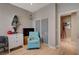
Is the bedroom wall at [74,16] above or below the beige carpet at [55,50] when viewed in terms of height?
above

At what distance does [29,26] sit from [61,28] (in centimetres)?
60

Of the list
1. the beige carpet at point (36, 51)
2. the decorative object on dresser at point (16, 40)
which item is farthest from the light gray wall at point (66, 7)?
the decorative object on dresser at point (16, 40)

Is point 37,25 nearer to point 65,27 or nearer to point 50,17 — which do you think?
point 50,17

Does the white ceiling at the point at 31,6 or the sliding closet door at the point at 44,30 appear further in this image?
the sliding closet door at the point at 44,30

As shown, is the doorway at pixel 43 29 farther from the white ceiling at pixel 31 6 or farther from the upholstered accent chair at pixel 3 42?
the upholstered accent chair at pixel 3 42

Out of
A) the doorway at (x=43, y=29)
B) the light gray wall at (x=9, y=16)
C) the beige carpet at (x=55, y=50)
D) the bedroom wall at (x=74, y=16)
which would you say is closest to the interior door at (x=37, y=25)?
the doorway at (x=43, y=29)

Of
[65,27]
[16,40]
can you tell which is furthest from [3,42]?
[65,27]

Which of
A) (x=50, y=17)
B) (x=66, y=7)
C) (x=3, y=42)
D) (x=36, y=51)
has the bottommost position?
(x=36, y=51)

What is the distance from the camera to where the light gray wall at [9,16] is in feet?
6.78

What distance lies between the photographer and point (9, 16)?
6.90 ft

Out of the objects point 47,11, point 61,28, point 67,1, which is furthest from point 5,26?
point 67,1

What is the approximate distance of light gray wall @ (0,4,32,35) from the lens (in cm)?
207

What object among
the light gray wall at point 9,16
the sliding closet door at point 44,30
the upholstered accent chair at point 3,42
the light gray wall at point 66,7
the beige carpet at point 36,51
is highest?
the light gray wall at point 66,7
